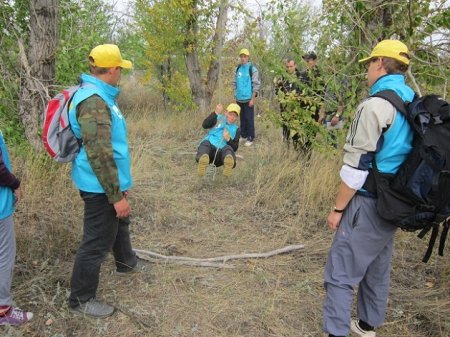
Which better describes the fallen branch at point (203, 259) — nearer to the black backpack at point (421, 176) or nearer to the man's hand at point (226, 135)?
the black backpack at point (421, 176)

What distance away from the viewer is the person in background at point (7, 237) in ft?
7.79

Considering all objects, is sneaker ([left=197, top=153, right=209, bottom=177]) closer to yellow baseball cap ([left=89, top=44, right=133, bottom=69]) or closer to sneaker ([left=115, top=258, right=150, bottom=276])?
sneaker ([left=115, top=258, right=150, bottom=276])

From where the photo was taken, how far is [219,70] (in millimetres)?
10055

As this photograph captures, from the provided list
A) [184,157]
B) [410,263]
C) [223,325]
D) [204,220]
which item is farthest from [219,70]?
[223,325]

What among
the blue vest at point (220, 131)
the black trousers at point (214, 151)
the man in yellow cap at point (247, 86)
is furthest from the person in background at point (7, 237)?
the man in yellow cap at point (247, 86)

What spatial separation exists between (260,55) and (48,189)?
2.80 metres

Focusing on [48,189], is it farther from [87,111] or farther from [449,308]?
[449,308]

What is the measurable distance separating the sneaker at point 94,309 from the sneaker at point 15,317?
29cm

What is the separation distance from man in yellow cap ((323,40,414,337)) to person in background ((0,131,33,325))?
204 centimetres

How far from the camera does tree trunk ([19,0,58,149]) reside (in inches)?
162

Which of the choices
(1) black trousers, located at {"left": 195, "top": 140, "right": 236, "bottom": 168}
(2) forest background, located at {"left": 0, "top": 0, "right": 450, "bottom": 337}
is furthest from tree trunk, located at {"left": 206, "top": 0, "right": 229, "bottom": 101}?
(1) black trousers, located at {"left": 195, "top": 140, "right": 236, "bottom": 168}

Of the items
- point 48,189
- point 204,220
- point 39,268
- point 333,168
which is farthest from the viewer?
point 333,168

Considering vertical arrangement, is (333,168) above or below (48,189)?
above

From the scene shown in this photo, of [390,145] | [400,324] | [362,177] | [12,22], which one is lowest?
[400,324]
